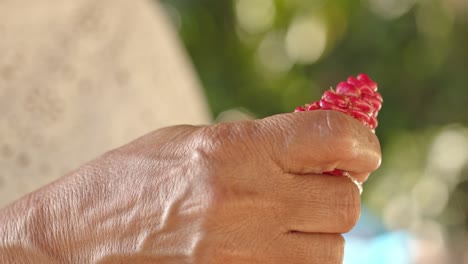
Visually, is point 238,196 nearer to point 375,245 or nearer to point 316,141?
point 316,141

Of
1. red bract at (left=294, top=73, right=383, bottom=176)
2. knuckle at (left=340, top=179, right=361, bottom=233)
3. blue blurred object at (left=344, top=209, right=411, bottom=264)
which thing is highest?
red bract at (left=294, top=73, right=383, bottom=176)

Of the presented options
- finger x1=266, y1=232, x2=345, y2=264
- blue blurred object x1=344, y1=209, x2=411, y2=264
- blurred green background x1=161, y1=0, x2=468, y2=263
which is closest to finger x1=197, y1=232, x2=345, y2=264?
finger x1=266, y1=232, x2=345, y2=264

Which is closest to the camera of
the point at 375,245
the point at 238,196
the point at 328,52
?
the point at 238,196

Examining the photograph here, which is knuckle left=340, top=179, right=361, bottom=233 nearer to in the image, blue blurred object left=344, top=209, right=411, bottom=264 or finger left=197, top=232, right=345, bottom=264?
finger left=197, top=232, right=345, bottom=264

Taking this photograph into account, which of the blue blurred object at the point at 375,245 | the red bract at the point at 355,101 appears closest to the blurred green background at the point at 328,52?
the blue blurred object at the point at 375,245

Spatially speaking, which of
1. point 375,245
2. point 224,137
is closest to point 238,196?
point 224,137

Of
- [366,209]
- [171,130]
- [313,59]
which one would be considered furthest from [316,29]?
[171,130]

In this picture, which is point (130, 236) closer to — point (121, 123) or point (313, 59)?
point (121, 123)

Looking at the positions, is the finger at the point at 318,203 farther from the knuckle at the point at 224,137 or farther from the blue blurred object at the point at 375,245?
the blue blurred object at the point at 375,245
